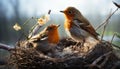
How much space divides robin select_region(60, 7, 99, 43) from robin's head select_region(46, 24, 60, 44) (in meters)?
0.21

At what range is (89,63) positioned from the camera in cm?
303

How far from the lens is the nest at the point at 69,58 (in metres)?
3.00

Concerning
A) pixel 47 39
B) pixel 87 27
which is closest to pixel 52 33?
pixel 47 39

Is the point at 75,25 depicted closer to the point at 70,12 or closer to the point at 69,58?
the point at 70,12

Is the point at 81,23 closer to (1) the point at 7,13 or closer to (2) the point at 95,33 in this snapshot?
(2) the point at 95,33

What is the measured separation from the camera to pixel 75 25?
3.57m

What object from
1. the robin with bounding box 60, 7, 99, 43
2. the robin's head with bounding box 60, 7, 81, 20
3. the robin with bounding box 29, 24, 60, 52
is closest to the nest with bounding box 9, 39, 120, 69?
the robin with bounding box 29, 24, 60, 52

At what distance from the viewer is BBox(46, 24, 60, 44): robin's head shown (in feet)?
11.0

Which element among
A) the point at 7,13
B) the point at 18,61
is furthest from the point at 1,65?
the point at 7,13

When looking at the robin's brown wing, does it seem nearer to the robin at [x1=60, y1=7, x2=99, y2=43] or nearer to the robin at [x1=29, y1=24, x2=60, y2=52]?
the robin at [x1=60, y1=7, x2=99, y2=43]

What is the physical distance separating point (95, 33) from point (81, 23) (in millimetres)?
219

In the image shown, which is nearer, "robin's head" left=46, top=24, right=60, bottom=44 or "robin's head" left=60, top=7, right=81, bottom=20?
"robin's head" left=46, top=24, right=60, bottom=44

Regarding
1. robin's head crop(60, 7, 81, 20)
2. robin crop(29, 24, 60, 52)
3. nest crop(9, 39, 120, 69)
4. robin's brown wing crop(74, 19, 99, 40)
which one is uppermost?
robin's head crop(60, 7, 81, 20)

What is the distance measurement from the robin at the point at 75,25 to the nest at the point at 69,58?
0.63ft
